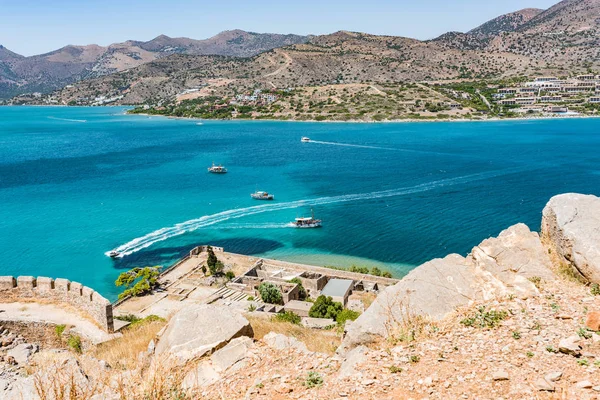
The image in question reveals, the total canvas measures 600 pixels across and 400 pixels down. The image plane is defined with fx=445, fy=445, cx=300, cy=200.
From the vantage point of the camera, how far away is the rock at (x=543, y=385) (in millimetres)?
5250

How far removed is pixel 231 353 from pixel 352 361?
207 cm

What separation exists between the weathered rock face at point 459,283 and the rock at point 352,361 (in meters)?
0.46

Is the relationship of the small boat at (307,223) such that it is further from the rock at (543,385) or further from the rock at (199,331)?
the rock at (543,385)

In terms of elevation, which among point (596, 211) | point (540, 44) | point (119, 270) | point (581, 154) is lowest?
point (119, 270)

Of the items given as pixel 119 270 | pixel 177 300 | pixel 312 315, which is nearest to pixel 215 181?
pixel 119 270

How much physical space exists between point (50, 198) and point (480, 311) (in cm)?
5824

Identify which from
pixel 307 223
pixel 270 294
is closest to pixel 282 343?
pixel 270 294

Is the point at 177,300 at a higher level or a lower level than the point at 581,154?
lower

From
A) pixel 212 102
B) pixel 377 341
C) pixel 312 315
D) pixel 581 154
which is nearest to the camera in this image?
pixel 377 341

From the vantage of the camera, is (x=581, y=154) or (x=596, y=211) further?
(x=581, y=154)

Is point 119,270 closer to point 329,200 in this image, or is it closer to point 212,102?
point 329,200

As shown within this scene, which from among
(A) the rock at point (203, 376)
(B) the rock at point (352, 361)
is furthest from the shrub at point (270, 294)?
(B) the rock at point (352, 361)

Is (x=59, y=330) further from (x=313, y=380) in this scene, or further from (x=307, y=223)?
(x=307, y=223)

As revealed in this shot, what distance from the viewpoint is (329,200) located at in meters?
51.0
